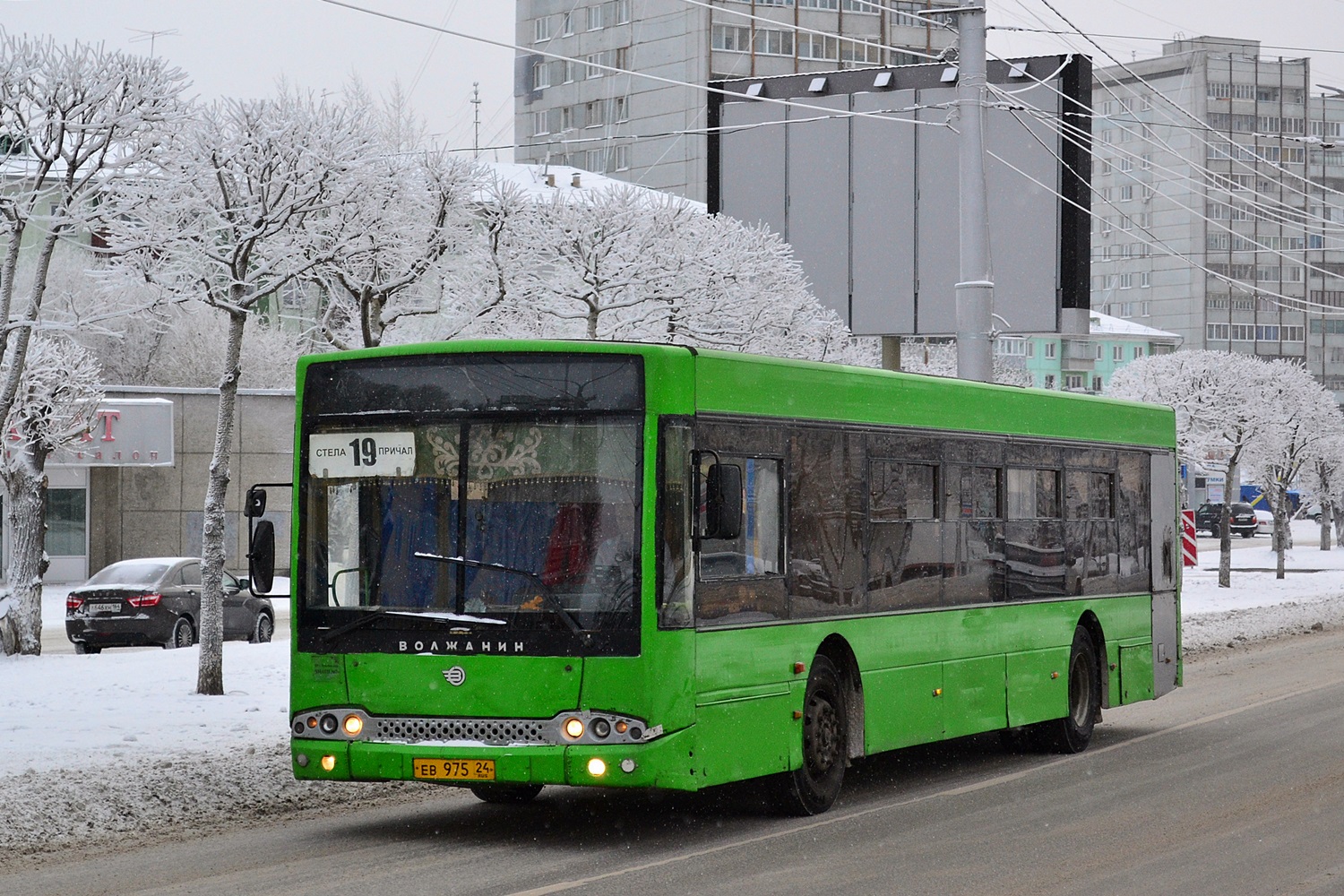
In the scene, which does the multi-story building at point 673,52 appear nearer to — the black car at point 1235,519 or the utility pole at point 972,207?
the black car at point 1235,519

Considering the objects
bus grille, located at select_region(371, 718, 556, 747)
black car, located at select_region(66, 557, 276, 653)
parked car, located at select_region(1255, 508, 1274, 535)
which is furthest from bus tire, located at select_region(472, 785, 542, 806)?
parked car, located at select_region(1255, 508, 1274, 535)

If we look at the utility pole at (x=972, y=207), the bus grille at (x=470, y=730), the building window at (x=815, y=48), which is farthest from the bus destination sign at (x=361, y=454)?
the building window at (x=815, y=48)

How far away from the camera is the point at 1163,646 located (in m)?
16.9

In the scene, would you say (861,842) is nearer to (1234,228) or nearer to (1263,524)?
(1263,524)

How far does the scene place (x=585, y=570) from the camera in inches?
388

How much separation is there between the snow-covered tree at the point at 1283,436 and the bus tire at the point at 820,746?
129 feet

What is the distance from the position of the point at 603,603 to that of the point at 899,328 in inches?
1649

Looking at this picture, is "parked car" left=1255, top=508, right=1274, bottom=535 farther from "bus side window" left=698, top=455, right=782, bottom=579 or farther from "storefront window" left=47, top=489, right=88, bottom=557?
"bus side window" left=698, top=455, right=782, bottom=579

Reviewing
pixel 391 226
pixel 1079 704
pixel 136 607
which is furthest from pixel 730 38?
pixel 1079 704

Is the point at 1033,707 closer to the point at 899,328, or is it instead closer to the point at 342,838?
the point at 342,838

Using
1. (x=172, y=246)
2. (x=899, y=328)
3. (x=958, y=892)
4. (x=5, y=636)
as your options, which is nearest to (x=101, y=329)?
(x=172, y=246)

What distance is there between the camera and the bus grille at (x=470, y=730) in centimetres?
983

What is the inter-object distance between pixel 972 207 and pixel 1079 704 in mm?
5692

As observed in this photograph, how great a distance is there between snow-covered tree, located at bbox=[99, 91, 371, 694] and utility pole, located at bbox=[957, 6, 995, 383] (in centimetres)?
593
